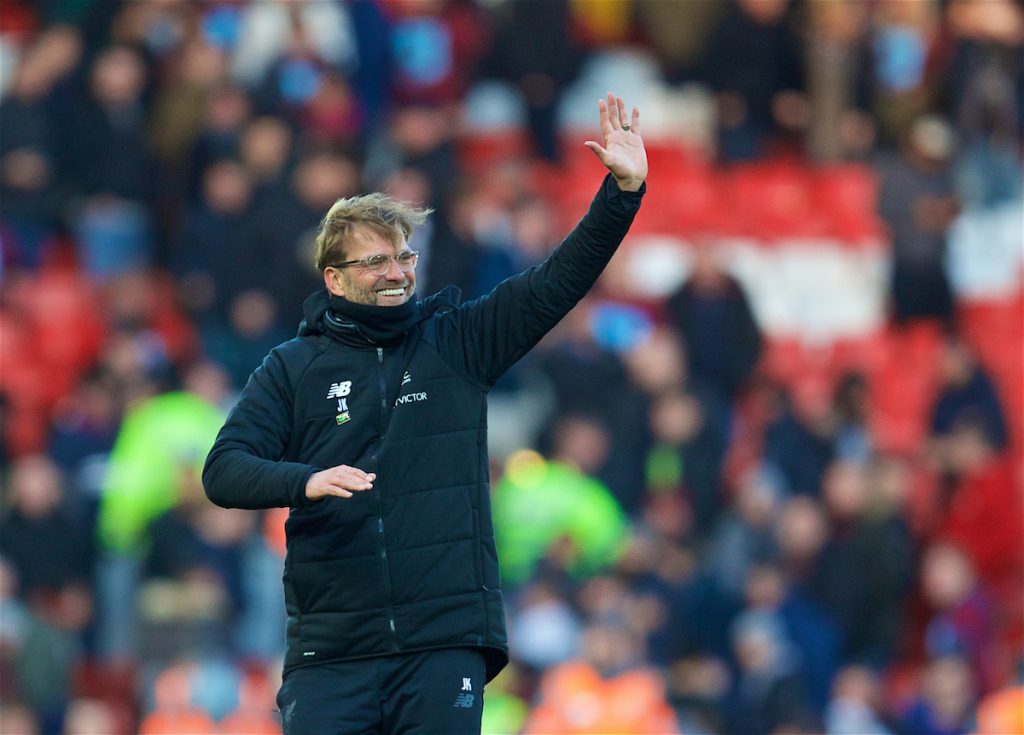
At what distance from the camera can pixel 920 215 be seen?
16.1 m

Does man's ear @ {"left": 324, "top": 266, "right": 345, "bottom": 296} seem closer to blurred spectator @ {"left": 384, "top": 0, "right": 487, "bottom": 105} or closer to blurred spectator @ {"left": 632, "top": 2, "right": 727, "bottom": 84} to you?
blurred spectator @ {"left": 384, "top": 0, "right": 487, "bottom": 105}

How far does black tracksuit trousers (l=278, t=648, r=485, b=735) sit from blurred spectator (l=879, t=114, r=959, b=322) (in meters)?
10.5

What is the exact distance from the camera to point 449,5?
16.5 m

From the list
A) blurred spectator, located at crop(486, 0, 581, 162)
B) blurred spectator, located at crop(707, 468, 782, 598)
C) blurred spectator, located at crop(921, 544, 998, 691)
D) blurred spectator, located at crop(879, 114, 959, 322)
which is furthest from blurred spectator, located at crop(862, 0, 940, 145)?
blurred spectator, located at crop(707, 468, 782, 598)

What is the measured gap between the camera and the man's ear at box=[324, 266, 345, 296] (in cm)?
592

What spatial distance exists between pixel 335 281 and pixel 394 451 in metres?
0.52

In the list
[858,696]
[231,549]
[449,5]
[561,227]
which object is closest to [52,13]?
[449,5]

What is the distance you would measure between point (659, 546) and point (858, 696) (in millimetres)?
1527

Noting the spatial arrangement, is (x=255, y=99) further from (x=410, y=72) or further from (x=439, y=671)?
(x=439, y=671)

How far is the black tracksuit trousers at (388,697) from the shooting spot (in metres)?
5.73

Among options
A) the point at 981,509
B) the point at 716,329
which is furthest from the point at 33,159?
the point at 981,509

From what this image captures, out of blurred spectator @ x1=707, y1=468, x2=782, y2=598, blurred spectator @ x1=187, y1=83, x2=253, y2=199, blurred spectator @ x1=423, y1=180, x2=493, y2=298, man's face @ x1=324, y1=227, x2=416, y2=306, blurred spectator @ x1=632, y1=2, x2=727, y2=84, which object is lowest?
man's face @ x1=324, y1=227, x2=416, y2=306

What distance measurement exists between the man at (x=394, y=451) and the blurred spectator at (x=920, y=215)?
397 inches

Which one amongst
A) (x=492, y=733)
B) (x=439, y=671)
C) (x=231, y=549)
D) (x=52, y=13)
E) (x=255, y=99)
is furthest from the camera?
(x=52, y=13)
